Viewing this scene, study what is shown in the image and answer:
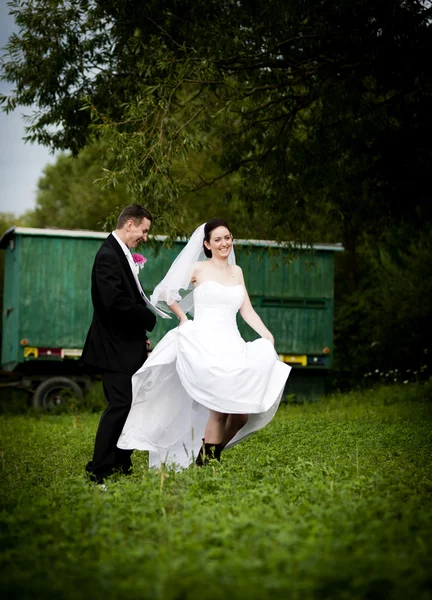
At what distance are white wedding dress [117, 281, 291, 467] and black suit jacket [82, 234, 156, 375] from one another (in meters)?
0.20

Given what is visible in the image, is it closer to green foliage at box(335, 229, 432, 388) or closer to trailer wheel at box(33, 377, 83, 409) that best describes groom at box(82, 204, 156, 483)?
trailer wheel at box(33, 377, 83, 409)

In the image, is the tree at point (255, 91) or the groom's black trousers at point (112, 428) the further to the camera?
the tree at point (255, 91)

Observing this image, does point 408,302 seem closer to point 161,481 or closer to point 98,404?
point 98,404

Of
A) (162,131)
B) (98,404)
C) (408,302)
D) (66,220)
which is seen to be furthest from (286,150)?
(66,220)

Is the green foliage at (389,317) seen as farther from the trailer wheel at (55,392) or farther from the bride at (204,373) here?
the bride at (204,373)

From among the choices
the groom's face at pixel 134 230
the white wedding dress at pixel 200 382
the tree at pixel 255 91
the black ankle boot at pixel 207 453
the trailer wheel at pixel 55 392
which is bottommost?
the trailer wheel at pixel 55 392

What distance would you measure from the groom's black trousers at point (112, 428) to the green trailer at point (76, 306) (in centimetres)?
918

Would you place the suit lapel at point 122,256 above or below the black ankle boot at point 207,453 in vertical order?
above

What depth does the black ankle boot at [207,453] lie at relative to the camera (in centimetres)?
712

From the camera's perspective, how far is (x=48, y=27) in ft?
43.0

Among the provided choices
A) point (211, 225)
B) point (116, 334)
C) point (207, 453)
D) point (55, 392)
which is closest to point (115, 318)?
point (116, 334)

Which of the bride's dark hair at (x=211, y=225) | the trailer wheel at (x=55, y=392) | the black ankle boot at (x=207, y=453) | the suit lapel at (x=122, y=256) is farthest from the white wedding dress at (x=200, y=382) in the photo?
the trailer wheel at (x=55, y=392)

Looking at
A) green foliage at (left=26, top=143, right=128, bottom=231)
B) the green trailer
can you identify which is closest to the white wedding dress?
the green trailer

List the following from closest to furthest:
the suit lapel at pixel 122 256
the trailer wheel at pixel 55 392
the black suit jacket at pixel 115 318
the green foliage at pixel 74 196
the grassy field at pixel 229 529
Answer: the grassy field at pixel 229 529 → the black suit jacket at pixel 115 318 → the suit lapel at pixel 122 256 → the trailer wheel at pixel 55 392 → the green foliage at pixel 74 196
